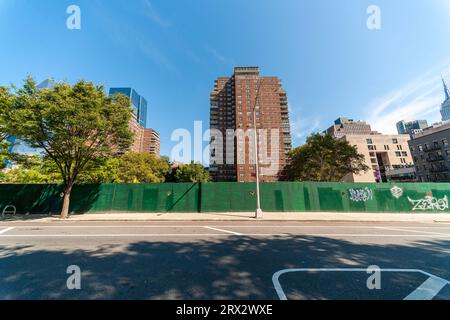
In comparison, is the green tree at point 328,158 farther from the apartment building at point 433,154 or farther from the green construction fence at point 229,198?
the apartment building at point 433,154

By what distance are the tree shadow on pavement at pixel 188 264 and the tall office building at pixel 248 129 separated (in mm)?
80722

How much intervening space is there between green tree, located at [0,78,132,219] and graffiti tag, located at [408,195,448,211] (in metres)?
28.0

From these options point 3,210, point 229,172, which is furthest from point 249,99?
point 3,210

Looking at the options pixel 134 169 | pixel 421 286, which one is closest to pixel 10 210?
pixel 134 169

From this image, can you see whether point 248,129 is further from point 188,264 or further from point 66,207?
point 188,264

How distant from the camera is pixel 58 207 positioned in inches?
642

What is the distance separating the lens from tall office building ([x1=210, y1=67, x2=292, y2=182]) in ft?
295

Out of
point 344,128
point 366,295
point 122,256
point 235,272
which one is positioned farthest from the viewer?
point 344,128

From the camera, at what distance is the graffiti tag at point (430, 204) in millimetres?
17625

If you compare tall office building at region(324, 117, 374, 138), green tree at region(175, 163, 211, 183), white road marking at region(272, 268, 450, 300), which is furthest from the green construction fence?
tall office building at region(324, 117, 374, 138)

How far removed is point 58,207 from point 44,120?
853 centimetres

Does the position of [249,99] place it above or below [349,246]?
above

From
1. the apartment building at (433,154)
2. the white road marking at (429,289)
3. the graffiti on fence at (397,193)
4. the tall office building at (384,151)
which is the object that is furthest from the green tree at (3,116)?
the apartment building at (433,154)

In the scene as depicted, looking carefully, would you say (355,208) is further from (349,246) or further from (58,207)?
(58,207)
